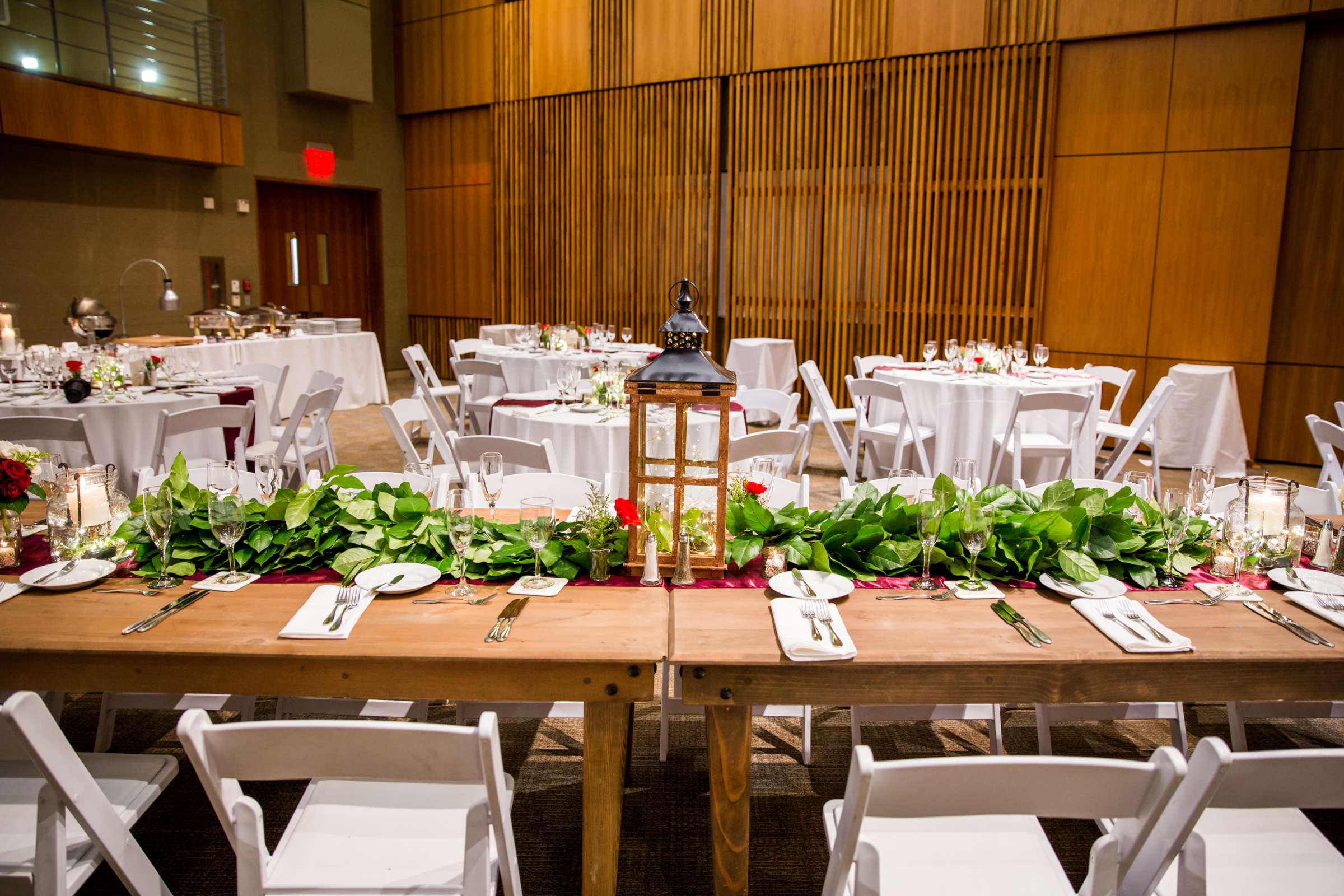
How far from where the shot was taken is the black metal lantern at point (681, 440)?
80.0 inches

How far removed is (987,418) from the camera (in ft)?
19.0

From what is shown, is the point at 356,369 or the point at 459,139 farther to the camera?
the point at 459,139

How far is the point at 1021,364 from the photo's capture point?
6.46m

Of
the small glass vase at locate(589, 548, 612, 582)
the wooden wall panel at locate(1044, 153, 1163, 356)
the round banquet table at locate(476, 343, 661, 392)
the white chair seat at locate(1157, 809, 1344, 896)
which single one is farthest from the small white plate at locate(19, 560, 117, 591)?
the wooden wall panel at locate(1044, 153, 1163, 356)

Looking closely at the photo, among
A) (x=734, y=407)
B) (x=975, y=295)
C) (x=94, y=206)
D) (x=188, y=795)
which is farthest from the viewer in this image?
(x=94, y=206)

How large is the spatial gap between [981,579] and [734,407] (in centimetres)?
253

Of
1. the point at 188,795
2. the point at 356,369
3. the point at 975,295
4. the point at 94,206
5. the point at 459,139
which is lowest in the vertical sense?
the point at 188,795

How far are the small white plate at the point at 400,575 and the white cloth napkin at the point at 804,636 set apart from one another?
803 mm

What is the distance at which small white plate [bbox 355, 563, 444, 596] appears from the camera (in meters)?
2.08

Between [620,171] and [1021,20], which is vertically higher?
[1021,20]

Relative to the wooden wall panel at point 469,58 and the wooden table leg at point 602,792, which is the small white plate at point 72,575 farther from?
the wooden wall panel at point 469,58

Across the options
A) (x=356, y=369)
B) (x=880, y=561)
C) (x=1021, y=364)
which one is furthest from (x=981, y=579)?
(x=356, y=369)

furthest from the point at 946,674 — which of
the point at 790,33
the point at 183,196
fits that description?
the point at 183,196

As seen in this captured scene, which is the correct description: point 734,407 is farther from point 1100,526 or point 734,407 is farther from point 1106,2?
point 1106,2
